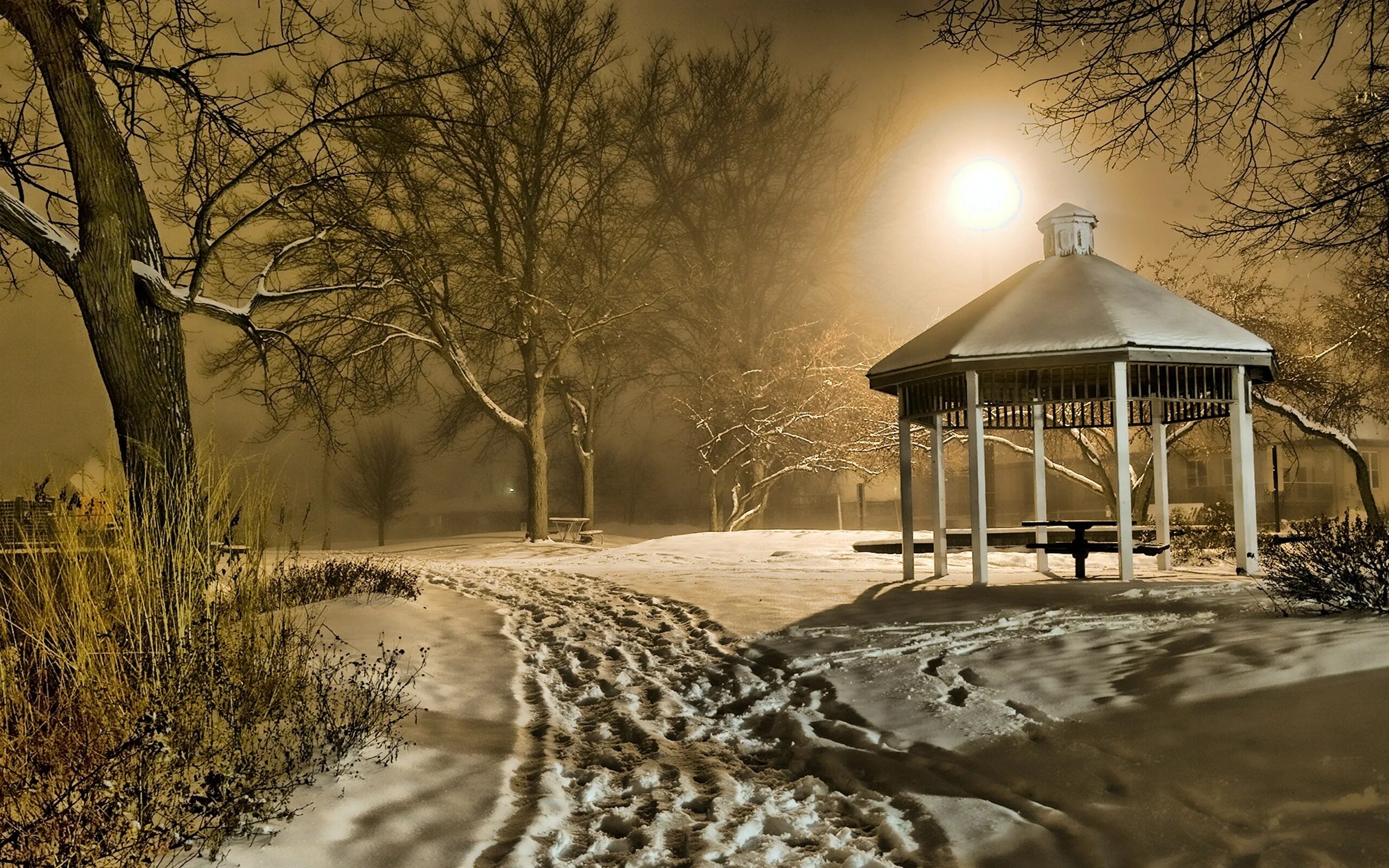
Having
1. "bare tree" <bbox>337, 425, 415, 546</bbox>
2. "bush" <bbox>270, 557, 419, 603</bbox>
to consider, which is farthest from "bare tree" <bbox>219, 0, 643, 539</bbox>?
"bare tree" <bbox>337, 425, 415, 546</bbox>

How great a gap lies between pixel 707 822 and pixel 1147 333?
26.9 feet

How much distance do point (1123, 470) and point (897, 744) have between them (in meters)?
6.35

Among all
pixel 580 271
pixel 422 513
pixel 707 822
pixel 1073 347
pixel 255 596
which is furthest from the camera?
pixel 422 513

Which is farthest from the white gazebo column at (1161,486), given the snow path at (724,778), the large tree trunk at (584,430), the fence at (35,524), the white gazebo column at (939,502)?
the large tree trunk at (584,430)

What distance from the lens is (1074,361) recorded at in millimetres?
10594

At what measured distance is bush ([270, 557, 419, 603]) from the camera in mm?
10133

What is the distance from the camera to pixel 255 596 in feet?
18.0

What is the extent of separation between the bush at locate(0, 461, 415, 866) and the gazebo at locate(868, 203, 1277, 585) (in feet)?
22.5

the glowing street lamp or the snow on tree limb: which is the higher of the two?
the glowing street lamp

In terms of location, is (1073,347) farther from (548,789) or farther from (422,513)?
(422,513)

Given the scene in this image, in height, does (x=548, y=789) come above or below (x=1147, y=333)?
below

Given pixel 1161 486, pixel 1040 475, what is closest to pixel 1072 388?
pixel 1040 475

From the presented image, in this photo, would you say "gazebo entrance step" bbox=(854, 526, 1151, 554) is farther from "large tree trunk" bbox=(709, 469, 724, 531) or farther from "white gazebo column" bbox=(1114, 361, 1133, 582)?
"large tree trunk" bbox=(709, 469, 724, 531)

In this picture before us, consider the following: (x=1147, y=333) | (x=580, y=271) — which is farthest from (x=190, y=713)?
(x=580, y=271)
